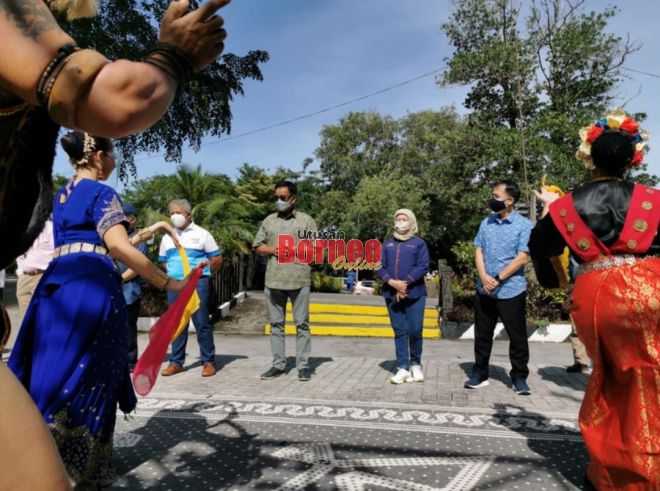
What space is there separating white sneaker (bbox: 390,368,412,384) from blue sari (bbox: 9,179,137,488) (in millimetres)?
3395

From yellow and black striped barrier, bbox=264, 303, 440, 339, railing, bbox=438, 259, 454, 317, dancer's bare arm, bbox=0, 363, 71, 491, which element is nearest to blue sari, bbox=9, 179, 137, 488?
dancer's bare arm, bbox=0, 363, 71, 491

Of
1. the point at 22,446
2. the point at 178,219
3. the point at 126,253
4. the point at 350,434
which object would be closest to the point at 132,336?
the point at 178,219

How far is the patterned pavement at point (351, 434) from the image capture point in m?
3.14

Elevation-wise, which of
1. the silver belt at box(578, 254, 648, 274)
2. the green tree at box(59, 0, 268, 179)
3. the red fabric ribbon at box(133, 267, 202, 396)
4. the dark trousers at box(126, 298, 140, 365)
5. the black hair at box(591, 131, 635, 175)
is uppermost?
the green tree at box(59, 0, 268, 179)

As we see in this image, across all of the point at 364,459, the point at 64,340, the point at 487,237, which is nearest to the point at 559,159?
the point at 487,237

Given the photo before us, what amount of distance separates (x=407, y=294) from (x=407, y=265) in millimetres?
336

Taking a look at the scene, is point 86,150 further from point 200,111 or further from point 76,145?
point 200,111

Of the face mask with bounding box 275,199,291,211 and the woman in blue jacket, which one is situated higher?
the face mask with bounding box 275,199,291,211

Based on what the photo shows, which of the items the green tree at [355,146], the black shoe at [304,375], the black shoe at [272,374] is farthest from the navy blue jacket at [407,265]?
the green tree at [355,146]

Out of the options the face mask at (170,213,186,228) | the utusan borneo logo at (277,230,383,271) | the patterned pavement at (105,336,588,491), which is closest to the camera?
the patterned pavement at (105,336,588,491)

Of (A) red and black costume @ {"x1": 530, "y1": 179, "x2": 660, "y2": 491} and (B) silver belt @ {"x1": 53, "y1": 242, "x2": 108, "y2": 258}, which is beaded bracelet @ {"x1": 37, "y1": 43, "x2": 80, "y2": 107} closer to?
(B) silver belt @ {"x1": 53, "y1": 242, "x2": 108, "y2": 258}

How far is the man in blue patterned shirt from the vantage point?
529 cm

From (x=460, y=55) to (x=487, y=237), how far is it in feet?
53.4

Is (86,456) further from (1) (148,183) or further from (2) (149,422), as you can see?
(1) (148,183)
